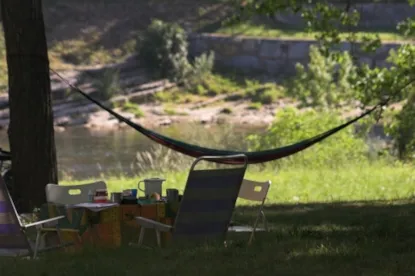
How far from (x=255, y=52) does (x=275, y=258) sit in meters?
22.0

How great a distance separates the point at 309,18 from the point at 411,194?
2.37m

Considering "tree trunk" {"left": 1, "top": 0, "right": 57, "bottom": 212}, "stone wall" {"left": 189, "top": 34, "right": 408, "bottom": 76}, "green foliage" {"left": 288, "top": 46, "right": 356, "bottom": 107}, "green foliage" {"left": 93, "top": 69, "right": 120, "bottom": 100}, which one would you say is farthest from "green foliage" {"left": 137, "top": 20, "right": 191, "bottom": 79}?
"tree trunk" {"left": 1, "top": 0, "right": 57, "bottom": 212}

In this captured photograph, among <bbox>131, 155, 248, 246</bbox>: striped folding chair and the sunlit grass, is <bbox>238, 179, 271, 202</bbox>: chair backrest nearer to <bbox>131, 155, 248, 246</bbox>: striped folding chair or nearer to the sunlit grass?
<bbox>131, 155, 248, 246</bbox>: striped folding chair

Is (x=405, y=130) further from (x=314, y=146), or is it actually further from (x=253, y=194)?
(x=253, y=194)

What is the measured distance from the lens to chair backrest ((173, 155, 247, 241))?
174 inches

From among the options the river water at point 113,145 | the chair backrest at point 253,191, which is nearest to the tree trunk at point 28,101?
the chair backrest at point 253,191

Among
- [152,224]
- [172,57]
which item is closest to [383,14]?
[172,57]

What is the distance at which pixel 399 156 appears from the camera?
13.2 meters

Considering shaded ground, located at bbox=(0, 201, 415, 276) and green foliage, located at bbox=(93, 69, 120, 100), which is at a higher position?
shaded ground, located at bbox=(0, 201, 415, 276)

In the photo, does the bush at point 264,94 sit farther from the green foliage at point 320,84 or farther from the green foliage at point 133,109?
the green foliage at point 320,84

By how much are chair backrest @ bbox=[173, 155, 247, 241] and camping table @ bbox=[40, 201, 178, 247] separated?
0.29m

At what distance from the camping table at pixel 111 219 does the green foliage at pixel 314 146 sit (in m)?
7.57

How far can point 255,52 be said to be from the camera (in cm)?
2595

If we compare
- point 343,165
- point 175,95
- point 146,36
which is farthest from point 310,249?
point 146,36
